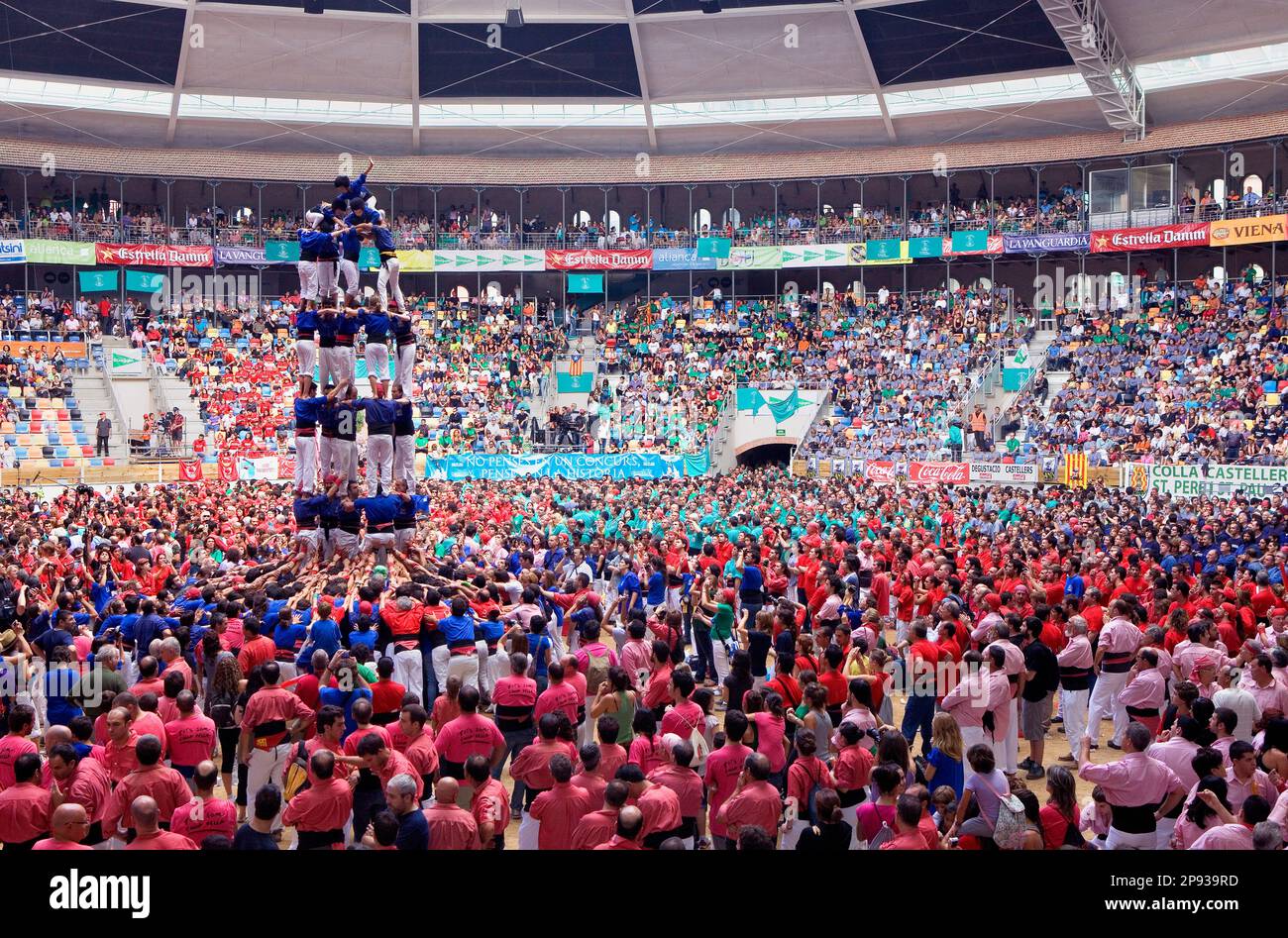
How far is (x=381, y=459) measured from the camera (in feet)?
58.5

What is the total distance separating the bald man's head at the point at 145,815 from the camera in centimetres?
639

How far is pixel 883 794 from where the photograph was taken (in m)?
7.47

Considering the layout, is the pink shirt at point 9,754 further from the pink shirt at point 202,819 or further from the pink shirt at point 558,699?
the pink shirt at point 558,699

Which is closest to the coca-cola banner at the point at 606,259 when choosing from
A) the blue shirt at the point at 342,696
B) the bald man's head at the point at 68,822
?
the blue shirt at the point at 342,696

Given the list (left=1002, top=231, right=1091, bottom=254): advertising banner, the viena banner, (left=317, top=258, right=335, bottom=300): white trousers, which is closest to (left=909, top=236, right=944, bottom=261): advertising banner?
(left=1002, top=231, right=1091, bottom=254): advertising banner

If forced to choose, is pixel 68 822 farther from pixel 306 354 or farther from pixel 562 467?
pixel 562 467

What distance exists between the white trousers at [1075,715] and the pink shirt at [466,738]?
6.48 m

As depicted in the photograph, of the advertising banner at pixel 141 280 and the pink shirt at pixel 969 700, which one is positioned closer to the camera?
the pink shirt at pixel 969 700
